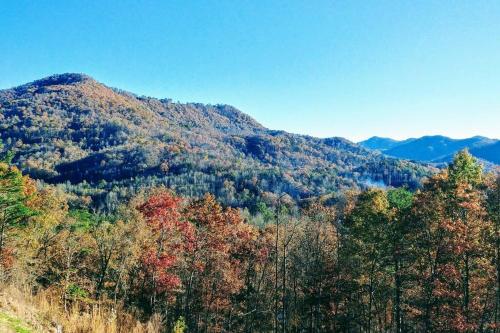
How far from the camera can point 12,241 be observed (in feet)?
106

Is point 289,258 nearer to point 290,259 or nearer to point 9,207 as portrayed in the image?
point 290,259

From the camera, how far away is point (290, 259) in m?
40.5

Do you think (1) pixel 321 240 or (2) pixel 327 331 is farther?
(1) pixel 321 240

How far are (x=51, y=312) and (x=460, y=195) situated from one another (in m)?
22.7

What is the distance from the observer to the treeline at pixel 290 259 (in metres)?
23.8

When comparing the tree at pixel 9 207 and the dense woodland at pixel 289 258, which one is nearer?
the dense woodland at pixel 289 258

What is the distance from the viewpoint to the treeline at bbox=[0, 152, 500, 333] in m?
23.8

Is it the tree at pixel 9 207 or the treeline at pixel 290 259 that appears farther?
the tree at pixel 9 207

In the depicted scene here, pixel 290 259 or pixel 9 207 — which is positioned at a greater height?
pixel 9 207

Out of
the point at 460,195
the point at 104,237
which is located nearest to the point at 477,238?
the point at 460,195

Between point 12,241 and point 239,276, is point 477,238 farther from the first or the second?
point 12,241

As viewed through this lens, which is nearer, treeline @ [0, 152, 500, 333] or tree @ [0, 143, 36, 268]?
treeline @ [0, 152, 500, 333]

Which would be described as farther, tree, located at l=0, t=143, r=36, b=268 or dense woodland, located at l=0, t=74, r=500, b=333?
tree, located at l=0, t=143, r=36, b=268

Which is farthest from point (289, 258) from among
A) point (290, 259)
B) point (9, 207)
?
point (9, 207)
